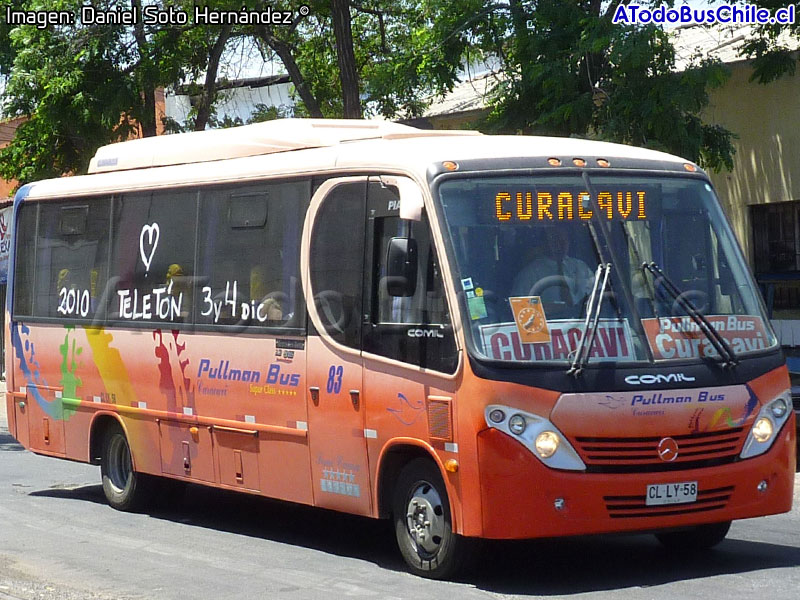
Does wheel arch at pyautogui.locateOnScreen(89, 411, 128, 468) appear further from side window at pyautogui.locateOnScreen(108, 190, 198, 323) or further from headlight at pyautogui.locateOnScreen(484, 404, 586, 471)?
headlight at pyautogui.locateOnScreen(484, 404, 586, 471)

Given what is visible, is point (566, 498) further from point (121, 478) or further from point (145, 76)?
point (145, 76)

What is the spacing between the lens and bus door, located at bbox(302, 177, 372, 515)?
347 inches

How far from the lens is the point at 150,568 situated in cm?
880

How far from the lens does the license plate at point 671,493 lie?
7797 mm

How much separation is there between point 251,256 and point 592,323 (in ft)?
10.2

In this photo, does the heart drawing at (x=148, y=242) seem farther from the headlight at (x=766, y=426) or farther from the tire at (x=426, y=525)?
the headlight at (x=766, y=426)

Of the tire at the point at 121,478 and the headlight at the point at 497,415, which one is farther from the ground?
the headlight at the point at 497,415

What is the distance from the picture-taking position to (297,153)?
9766mm

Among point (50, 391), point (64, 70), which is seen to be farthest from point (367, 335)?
point (64, 70)

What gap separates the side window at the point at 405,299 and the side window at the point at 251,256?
32.1 inches

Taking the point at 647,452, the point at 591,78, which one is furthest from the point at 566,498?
the point at 591,78

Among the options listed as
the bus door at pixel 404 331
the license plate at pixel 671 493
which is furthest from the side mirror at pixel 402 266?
the license plate at pixel 671 493

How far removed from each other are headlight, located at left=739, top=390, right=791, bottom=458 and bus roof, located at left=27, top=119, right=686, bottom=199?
5.56 feet

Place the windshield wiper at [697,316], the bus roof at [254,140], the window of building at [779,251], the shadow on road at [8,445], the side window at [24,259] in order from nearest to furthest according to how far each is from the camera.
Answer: the windshield wiper at [697,316] → the bus roof at [254,140] → the side window at [24,259] → the shadow on road at [8,445] → the window of building at [779,251]
